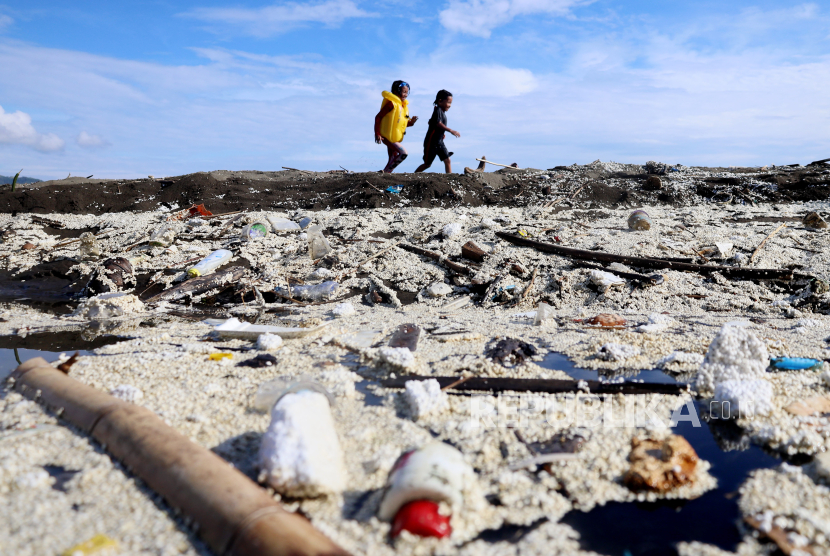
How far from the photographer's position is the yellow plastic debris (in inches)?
42.5

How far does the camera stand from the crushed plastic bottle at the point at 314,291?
171 inches

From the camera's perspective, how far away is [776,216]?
19.9ft

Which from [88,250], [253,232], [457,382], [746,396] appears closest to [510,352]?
[457,382]

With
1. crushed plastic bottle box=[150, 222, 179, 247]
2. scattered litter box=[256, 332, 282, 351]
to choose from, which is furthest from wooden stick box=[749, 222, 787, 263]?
crushed plastic bottle box=[150, 222, 179, 247]

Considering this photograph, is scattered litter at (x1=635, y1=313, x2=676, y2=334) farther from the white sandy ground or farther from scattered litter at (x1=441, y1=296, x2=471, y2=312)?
scattered litter at (x1=441, y1=296, x2=471, y2=312)

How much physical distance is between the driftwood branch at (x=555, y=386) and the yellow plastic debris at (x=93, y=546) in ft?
4.19

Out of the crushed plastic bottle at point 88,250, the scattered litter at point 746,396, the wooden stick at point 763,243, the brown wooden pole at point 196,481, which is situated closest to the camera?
the brown wooden pole at point 196,481

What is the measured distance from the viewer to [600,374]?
2.34 meters

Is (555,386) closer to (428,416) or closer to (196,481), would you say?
(428,416)

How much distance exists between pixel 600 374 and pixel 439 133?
7.19 meters

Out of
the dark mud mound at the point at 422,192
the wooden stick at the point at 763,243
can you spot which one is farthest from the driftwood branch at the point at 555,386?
the dark mud mound at the point at 422,192

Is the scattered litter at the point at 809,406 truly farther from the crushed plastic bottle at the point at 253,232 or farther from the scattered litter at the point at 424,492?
the crushed plastic bottle at the point at 253,232

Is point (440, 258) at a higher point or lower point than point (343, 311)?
higher

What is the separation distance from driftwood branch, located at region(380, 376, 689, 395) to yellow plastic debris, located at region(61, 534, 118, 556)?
1.28 metres
